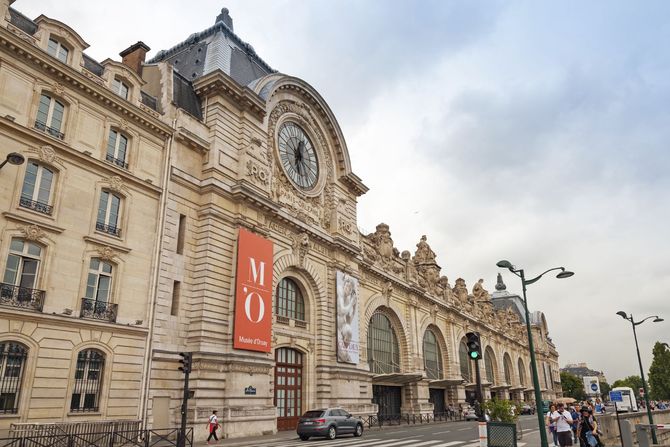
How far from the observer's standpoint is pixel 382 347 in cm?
4566

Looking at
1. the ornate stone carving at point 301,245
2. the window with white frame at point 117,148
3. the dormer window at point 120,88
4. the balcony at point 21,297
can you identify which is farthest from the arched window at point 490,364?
the balcony at point 21,297

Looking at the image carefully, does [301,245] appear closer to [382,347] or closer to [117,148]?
[117,148]

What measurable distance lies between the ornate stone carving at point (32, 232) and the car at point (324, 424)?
1419 cm

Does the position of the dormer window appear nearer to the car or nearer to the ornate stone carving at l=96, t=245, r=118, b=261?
the ornate stone carving at l=96, t=245, r=118, b=261

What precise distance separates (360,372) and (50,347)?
75.7ft

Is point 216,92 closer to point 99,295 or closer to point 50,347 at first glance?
point 99,295

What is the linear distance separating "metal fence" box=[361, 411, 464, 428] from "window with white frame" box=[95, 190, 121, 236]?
2123 centimetres

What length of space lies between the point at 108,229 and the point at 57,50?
7950mm

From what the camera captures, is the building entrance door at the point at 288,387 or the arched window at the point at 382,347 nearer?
the building entrance door at the point at 288,387

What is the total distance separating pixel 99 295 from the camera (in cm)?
2172

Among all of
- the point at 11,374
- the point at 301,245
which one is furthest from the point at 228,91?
the point at 11,374

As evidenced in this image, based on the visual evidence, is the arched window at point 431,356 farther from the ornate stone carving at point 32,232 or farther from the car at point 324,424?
the ornate stone carving at point 32,232

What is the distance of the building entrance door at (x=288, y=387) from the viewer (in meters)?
30.6

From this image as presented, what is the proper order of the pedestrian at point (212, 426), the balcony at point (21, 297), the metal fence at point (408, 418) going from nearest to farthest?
the balcony at point (21, 297) < the pedestrian at point (212, 426) < the metal fence at point (408, 418)
